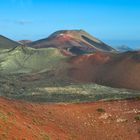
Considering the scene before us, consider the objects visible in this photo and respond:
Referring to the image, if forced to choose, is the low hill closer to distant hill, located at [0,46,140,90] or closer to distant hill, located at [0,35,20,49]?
distant hill, located at [0,46,140,90]

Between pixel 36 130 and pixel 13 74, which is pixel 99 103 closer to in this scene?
pixel 36 130

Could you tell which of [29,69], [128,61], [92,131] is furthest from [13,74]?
[92,131]

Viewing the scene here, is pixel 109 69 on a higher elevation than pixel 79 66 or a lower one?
lower

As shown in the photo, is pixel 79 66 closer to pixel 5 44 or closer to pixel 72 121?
pixel 5 44

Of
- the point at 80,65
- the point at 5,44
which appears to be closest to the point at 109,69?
the point at 80,65

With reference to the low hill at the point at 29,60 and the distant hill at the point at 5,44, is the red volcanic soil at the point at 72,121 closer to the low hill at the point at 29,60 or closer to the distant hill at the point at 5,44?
the low hill at the point at 29,60
